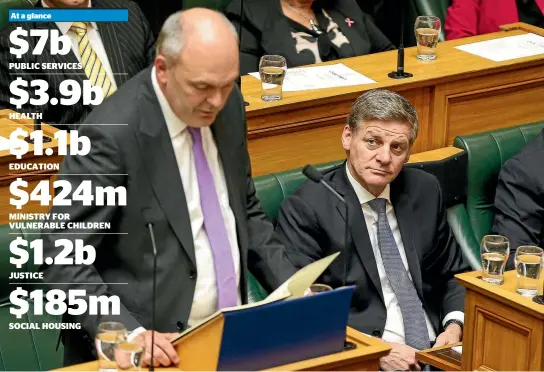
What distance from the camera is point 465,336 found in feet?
10.4

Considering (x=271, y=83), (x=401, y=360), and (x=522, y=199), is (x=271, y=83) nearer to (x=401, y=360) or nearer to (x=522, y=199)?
(x=522, y=199)

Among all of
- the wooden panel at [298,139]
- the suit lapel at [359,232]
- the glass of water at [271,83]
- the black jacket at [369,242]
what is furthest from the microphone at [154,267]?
the glass of water at [271,83]

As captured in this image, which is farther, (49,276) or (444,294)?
(444,294)

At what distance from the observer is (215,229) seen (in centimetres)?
267

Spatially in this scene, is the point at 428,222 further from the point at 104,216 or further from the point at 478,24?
the point at 478,24

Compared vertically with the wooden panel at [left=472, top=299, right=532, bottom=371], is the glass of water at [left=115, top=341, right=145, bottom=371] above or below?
above

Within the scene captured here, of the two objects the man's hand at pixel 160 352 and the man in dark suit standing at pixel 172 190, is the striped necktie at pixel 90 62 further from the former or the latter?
the man's hand at pixel 160 352

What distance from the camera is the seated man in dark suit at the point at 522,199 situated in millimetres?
3742

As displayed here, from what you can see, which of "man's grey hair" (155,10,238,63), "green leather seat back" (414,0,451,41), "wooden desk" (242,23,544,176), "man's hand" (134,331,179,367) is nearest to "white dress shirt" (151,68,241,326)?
"man's grey hair" (155,10,238,63)

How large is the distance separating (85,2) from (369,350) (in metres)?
2.06

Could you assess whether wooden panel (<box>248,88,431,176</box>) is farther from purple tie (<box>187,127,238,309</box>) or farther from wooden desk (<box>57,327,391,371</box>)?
wooden desk (<box>57,327,391,371</box>)

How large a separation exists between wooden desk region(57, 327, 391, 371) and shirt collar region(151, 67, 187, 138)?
1.70ft

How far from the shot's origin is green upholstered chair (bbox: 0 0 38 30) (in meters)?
4.30

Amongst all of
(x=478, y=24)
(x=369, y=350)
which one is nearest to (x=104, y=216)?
(x=369, y=350)
